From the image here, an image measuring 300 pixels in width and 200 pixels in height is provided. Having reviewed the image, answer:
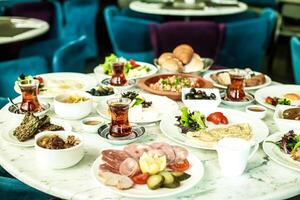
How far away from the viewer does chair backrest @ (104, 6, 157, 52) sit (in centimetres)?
434

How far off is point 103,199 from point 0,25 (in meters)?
3.25

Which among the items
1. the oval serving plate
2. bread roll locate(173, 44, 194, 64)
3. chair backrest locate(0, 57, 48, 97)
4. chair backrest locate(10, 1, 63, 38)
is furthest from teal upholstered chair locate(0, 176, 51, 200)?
chair backrest locate(10, 1, 63, 38)

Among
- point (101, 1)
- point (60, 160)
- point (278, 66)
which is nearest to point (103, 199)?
point (60, 160)

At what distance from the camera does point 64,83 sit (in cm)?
237

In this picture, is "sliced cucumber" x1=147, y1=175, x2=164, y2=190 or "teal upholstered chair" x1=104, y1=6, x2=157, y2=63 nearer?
"sliced cucumber" x1=147, y1=175, x2=164, y2=190

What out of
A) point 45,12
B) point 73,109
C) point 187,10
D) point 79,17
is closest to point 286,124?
point 73,109

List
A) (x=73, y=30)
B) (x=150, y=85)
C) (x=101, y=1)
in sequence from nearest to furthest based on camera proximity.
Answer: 1. (x=150, y=85)
2. (x=73, y=30)
3. (x=101, y=1)

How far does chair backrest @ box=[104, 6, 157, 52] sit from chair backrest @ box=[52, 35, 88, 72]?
3.86 feet

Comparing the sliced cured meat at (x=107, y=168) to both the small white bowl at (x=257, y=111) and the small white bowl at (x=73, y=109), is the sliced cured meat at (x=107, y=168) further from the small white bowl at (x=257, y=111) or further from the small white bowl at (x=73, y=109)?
the small white bowl at (x=257, y=111)

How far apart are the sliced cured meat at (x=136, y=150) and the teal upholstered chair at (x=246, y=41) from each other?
2.82 m

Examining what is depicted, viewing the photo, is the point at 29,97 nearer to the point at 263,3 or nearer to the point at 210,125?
the point at 210,125

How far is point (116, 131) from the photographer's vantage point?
5.62ft

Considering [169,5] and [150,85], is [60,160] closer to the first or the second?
[150,85]

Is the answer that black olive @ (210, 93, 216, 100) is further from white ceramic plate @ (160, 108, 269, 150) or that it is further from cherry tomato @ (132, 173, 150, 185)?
cherry tomato @ (132, 173, 150, 185)
